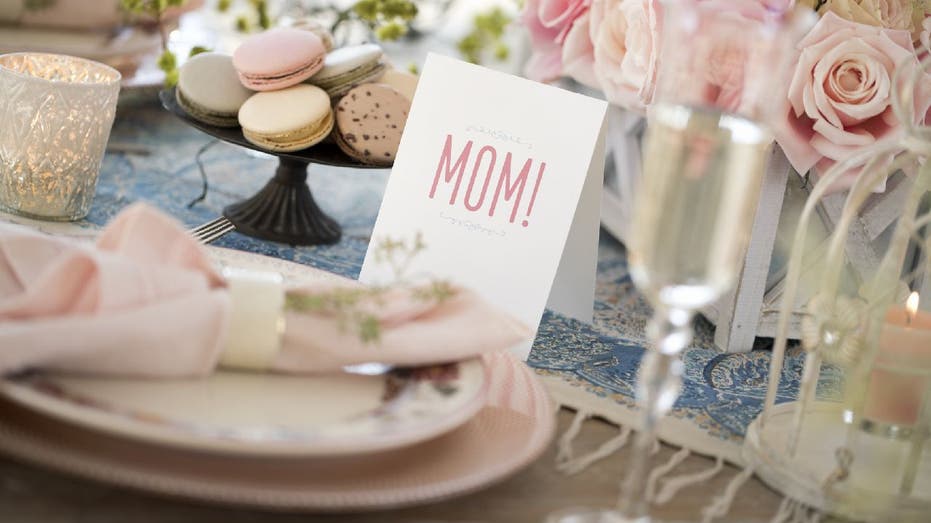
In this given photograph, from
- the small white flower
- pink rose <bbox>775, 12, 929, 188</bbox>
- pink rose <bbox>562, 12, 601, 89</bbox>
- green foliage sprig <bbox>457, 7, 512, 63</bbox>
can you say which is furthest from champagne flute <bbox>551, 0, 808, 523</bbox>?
green foliage sprig <bbox>457, 7, 512, 63</bbox>

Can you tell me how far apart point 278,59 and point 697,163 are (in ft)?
2.74

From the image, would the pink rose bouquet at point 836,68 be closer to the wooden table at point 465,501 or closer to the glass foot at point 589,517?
the wooden table at point 465,501

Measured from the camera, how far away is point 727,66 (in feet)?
2.52

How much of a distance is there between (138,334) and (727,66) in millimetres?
434

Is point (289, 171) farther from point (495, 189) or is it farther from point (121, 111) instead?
point (121, 111)

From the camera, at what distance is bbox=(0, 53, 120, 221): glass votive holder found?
1329mm

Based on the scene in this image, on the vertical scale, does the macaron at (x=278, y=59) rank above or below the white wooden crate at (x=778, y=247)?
above

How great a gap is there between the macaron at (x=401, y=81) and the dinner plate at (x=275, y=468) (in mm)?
721

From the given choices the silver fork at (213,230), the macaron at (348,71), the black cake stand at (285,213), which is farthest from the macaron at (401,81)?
the silver fork at (213,230)

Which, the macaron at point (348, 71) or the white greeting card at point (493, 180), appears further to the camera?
the macaron at point (348, 71)

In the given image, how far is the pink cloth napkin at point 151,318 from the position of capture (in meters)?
0.79

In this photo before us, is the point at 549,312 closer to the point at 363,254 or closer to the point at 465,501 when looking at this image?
the point at 363,254

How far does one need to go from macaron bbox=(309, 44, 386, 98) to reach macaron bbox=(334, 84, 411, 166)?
3cm

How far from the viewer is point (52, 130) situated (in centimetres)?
135
